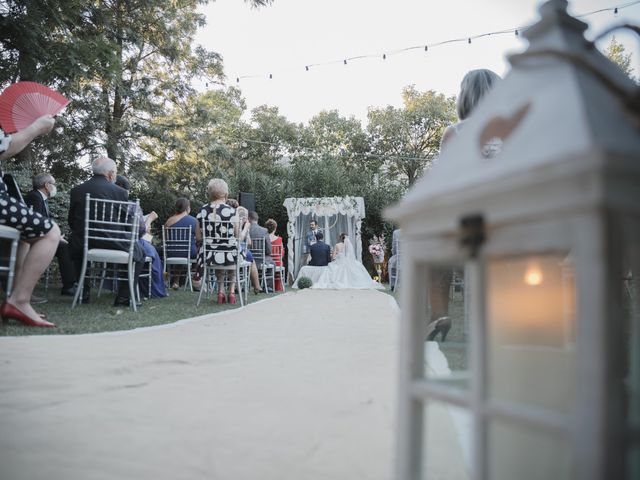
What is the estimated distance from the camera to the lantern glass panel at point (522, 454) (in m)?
0.63

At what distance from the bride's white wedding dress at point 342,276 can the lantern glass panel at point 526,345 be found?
1051cm

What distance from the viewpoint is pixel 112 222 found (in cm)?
461

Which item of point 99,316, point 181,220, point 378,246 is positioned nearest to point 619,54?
point 378,246

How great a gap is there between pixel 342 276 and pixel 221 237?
6.17m

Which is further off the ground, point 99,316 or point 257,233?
point 257,233

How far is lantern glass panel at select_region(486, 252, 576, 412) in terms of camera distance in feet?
2.25

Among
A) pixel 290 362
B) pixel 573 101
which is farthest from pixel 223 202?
pixel 573 101

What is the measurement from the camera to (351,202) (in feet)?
48.1

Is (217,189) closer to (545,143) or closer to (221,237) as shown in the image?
(221,237)

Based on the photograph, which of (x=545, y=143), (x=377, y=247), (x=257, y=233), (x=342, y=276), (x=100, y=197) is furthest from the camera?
(x=377, y=247)

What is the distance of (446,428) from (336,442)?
12.1 inches

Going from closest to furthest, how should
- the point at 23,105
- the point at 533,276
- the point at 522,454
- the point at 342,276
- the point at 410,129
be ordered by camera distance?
1. the point at 522,454
2. the point at 533,276
3. the point at 23,105
4. the point at 342,276
5. the point at 410,129

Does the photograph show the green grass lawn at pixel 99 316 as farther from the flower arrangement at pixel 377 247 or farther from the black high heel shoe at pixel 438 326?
the flower arrangement at pixel 377 247

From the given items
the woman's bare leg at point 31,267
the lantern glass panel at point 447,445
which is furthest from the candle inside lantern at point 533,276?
the woman's bare leg at point 31,267
